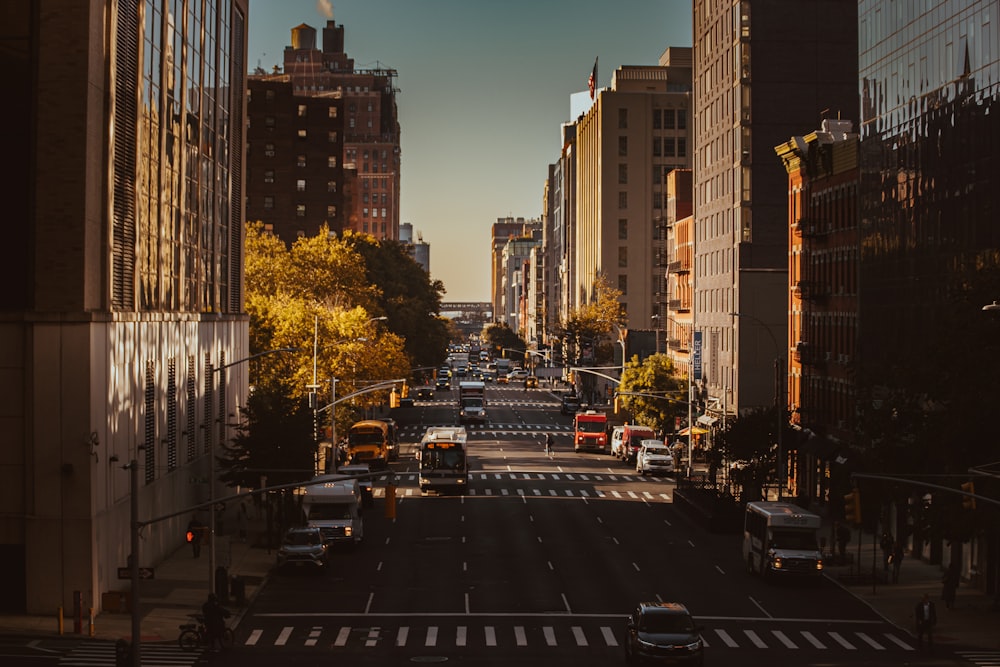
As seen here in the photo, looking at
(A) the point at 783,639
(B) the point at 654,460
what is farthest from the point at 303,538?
(B) the point at 654,460

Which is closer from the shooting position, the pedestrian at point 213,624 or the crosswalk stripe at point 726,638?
the pedestrian at point 213,624

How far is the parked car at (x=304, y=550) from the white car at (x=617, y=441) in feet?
179

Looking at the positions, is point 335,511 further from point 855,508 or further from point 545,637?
point 855,508

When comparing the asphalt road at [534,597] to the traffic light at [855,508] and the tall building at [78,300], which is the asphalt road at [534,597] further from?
the tall building at [78,300]

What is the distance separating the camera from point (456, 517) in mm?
70000

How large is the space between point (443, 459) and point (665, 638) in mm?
44435

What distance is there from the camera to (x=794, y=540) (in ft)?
167

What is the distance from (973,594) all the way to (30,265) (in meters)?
33.7

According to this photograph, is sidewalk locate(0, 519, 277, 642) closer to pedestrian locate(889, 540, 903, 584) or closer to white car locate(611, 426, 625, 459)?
pedestrian locate(889, 540, 903, 584)

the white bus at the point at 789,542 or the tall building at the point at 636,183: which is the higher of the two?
the tall building at the point at 636,183

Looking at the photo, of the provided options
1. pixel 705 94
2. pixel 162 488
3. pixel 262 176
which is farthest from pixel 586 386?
pixel 162 488

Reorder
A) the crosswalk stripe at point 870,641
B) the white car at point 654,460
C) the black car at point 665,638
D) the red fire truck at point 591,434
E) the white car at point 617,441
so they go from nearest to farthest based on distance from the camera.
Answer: the black car at point 665,638 → the crosswalk stripe at point 870,641 → the white car at point 654,460 → the white car at point 617,441 → the red fire truck at point 591,434

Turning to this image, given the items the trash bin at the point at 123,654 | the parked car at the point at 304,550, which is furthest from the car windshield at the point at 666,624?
the parked car at the point at 304,550

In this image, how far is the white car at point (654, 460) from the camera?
93.7 m
